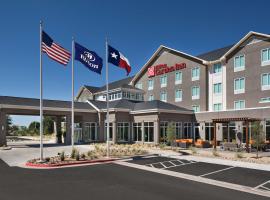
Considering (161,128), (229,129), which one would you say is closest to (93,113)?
(161,128)

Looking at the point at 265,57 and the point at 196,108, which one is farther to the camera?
the point at 196,108

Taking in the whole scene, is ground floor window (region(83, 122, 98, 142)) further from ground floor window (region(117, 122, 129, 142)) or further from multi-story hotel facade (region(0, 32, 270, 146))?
ground floor window (region(117, 122, 129, 142))

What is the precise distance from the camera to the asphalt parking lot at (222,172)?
14422 millimetres

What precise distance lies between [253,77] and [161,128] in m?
14.0

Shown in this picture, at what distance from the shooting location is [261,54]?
3822 cm

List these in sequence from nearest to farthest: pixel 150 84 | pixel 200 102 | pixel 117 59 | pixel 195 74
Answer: pixel 117 59
pixel 200 102
pixel 195 74
pixel 150 84

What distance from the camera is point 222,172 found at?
17172 mm

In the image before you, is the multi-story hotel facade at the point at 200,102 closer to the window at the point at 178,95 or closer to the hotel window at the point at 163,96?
the window at the point at 178,95

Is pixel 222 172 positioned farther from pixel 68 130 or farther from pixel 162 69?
pixel 162 69

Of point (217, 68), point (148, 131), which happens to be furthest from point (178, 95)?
point (148, 131)

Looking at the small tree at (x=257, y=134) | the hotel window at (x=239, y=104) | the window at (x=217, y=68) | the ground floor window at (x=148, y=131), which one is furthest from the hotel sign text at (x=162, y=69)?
the small tree at (x=257, y=134)

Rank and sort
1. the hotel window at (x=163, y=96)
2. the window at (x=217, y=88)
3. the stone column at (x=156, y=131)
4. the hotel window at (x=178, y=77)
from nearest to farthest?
the stone column at (x=156, y=131) < the window at (x=217, y=88) < the hotel window at (x=178, y=77) < the hotel window at (x=163, y=96)

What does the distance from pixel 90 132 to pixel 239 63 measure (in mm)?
23555

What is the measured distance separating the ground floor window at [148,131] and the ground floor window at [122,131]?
3490mm
